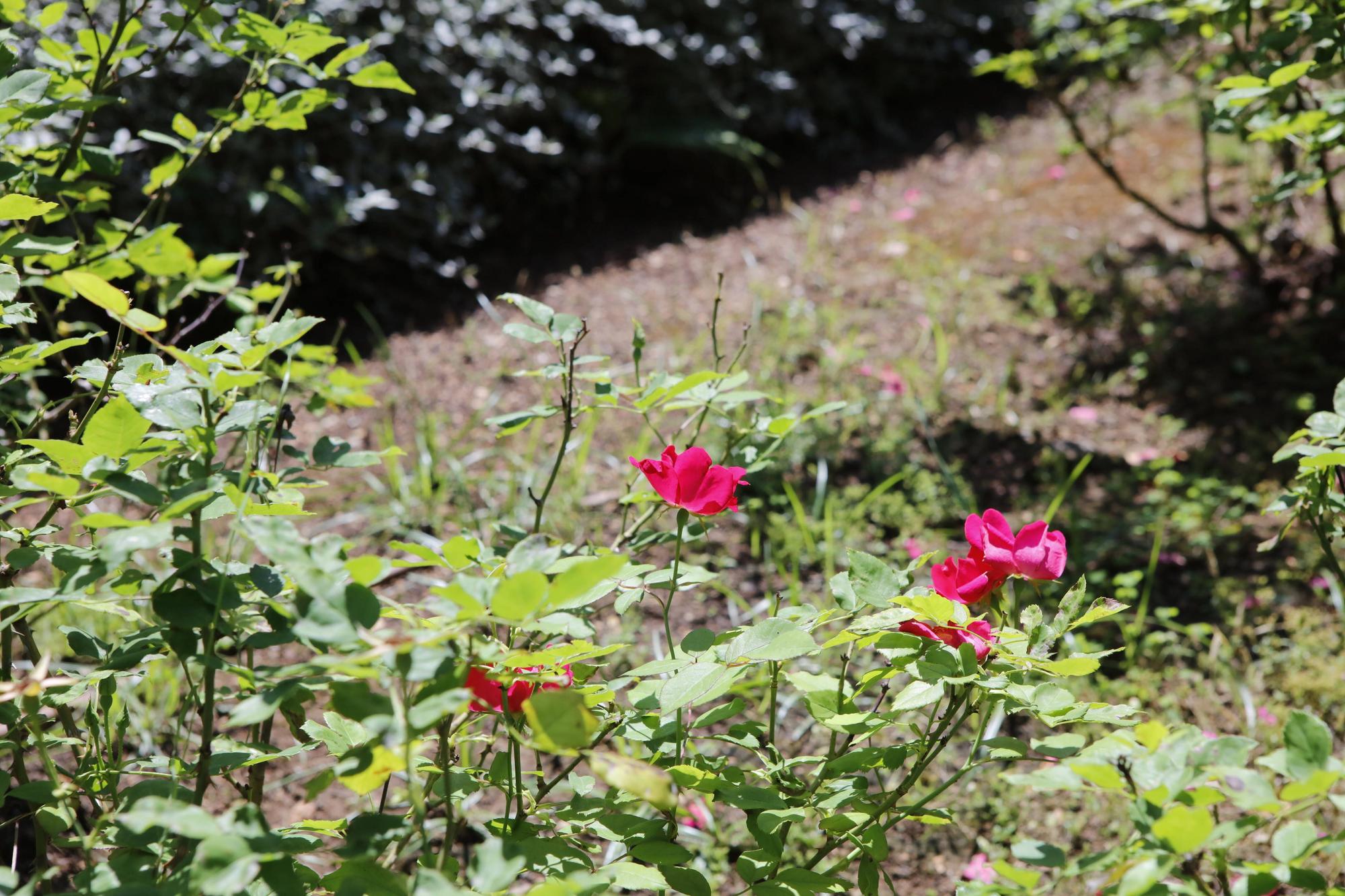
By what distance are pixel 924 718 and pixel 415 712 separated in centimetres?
162

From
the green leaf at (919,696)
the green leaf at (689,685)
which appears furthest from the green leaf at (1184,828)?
the green leaf at (689,685)

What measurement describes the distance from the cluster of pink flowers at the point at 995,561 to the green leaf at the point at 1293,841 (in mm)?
323

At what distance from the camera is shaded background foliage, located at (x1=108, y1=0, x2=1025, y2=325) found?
3.39 meters

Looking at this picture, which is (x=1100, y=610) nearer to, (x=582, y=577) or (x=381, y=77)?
(x=582, y=577)

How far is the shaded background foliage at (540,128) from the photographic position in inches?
134

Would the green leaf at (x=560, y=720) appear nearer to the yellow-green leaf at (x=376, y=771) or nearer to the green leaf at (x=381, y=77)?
the yellow-green leaf at (x=376, y=771)

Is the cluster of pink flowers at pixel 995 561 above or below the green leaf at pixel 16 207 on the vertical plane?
below

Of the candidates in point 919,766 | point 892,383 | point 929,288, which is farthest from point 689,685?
point 929,288

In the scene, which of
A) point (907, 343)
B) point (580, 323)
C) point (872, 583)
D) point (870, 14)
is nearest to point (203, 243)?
point (907, 343)

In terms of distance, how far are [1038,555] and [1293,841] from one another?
37 cm

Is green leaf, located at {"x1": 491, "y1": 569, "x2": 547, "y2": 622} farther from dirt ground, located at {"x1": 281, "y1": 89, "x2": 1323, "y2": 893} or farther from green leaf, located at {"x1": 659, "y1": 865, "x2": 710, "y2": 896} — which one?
dirt ground, located at {"x1": 281, "y1": 89, "x2": 1323, "y2": 893}

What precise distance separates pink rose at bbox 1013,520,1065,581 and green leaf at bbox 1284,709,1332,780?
12.0 inches

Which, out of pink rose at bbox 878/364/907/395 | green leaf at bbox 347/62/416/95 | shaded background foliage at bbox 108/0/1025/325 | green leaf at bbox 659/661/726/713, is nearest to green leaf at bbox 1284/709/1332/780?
green leaf at bbox 659/661/726/713

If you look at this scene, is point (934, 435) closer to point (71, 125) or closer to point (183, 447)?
point (183, 447)
